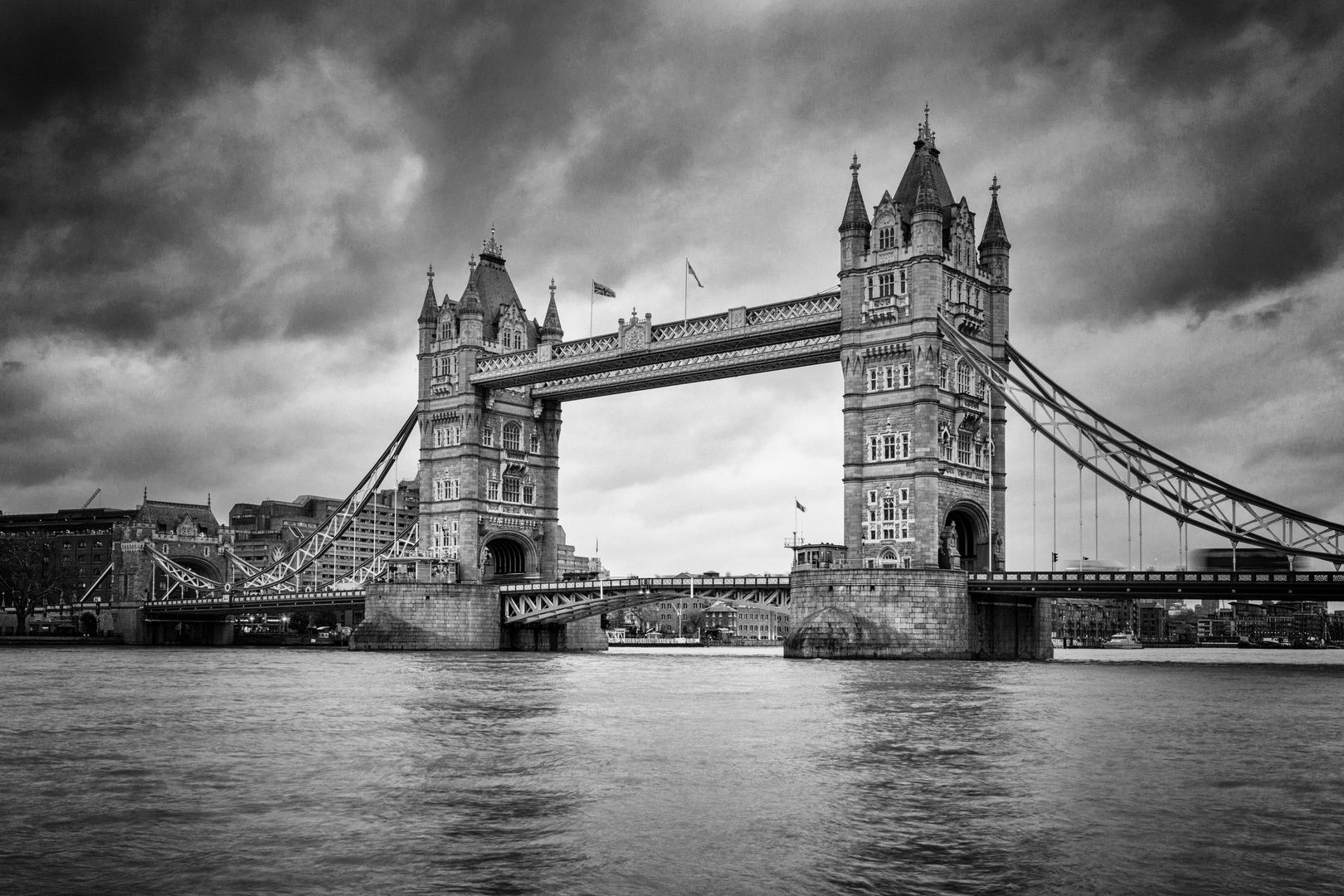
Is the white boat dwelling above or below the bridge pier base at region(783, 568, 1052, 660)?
below

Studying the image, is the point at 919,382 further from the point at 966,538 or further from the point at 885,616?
the point at 885,616

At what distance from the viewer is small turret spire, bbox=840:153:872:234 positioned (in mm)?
77000

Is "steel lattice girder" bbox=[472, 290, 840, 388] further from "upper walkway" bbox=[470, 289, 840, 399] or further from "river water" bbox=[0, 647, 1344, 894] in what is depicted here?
"river water" bbox=[0, 647, 1344, 894]

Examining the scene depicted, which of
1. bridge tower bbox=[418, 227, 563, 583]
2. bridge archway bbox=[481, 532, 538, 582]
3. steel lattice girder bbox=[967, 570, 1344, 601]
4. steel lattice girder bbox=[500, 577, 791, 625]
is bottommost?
steel lattice girder bbox=[500, 577, 791, 625]

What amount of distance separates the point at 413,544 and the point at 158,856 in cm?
9141

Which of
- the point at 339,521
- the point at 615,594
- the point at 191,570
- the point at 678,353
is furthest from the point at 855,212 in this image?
the point at 191,570

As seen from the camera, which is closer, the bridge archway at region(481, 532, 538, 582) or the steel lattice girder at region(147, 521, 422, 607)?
the bridge archway at region(481, 532, 538, 582)

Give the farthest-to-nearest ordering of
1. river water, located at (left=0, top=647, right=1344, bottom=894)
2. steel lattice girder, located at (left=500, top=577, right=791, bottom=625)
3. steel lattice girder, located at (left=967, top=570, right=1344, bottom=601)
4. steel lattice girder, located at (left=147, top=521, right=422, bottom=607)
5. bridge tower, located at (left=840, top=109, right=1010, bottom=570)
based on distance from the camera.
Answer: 1. steel lattice girder, located at (left=147, top=521, right=422, bottom=607)
2. steel lattice girder, located at (left=500, top=577, right=791, bottom=625)
3. bridge tower, located at (left=840, top=109, right=1010, bottom=570)
4. steel lattice girder, located at (left=967, top=570, right=1344, bottom=601)
5. river water, located at (left=0, top=647, right=1344, bottom=894)

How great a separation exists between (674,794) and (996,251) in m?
62.2

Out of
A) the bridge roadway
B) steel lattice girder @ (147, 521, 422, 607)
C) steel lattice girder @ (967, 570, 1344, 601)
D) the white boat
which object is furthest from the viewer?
the white boat

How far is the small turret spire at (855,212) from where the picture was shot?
7700cm

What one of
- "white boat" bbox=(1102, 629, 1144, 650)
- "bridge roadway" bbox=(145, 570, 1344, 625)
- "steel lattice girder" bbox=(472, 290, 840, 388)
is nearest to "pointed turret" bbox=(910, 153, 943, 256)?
"steel lattice girder" bbox=(472, 290, 840, 388)

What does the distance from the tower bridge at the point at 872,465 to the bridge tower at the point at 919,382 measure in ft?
0.37

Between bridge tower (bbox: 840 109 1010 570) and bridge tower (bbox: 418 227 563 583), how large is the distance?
28462mm
